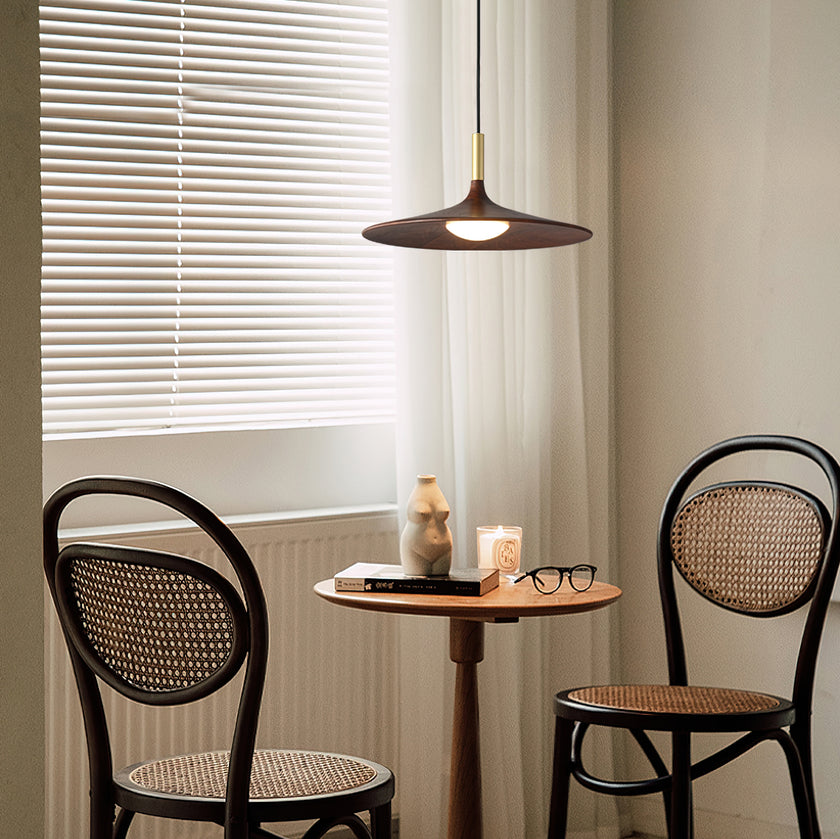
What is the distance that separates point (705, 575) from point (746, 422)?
0.52 metres

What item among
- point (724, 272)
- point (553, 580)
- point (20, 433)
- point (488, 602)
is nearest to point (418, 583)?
point (488, 602)

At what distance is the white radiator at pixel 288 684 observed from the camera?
7.60 ft

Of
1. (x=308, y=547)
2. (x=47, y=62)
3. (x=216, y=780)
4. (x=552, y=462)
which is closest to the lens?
(x=216, y=780)

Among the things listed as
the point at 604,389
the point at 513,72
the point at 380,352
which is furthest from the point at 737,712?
the point at 513,72

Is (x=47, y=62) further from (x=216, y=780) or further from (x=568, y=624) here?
(x=568, y=624)

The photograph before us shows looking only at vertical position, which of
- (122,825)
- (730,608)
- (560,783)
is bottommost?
(560,783)

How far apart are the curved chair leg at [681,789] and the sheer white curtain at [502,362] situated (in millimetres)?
734

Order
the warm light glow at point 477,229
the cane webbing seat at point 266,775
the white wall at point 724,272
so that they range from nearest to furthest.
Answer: the cane webbing seat at point 266,775 < the warm light glow at point 477,229 < the white wall at point 724,272

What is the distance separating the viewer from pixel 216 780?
1.75m

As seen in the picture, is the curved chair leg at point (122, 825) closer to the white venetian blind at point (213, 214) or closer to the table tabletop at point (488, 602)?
the table tabletop at point (488, 602)

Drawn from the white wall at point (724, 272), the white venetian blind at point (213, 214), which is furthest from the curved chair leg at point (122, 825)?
the white wall at point (724, 272)

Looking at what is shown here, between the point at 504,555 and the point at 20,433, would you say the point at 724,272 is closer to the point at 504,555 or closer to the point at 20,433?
the point at 504,555

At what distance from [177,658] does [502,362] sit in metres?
1.32

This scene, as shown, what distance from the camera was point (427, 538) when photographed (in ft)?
7.22
